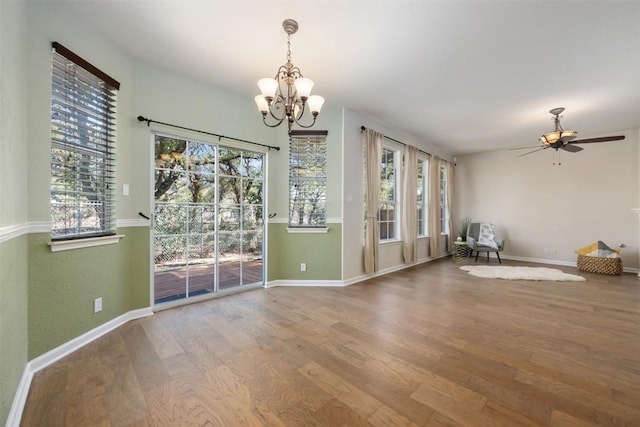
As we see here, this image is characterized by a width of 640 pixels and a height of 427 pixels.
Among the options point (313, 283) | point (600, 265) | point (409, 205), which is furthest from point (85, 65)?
point (600, 265)

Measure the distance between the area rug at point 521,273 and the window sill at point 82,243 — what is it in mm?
5275

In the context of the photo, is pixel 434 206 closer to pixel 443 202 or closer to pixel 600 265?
pixel 443 202

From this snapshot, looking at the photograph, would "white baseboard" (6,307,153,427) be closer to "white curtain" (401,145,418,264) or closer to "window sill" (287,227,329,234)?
"window sill" (287,227,329,234)

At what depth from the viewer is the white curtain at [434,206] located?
5.98 m

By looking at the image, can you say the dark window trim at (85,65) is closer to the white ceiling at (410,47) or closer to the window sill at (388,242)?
the white ceiling at (410,47)

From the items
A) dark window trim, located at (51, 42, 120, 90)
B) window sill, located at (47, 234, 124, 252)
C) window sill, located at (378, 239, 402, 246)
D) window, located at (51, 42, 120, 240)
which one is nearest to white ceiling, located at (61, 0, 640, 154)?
dark window trim, located at (51, 42, 120, 90)

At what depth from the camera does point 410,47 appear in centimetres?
248

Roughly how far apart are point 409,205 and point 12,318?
5108 mm

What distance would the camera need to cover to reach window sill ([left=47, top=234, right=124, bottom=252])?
201 centimetres

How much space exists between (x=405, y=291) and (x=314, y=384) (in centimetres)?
236

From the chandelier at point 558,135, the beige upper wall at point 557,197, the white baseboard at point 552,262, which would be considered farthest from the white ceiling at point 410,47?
the white baseboard at point 552,262

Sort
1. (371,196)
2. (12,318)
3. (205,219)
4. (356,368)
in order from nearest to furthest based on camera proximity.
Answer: (12,318)
(356,368)
(205,219)
(371,196)

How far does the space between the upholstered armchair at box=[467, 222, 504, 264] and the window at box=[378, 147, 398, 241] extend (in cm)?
219

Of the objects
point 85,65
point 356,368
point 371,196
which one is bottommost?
point 356,368
